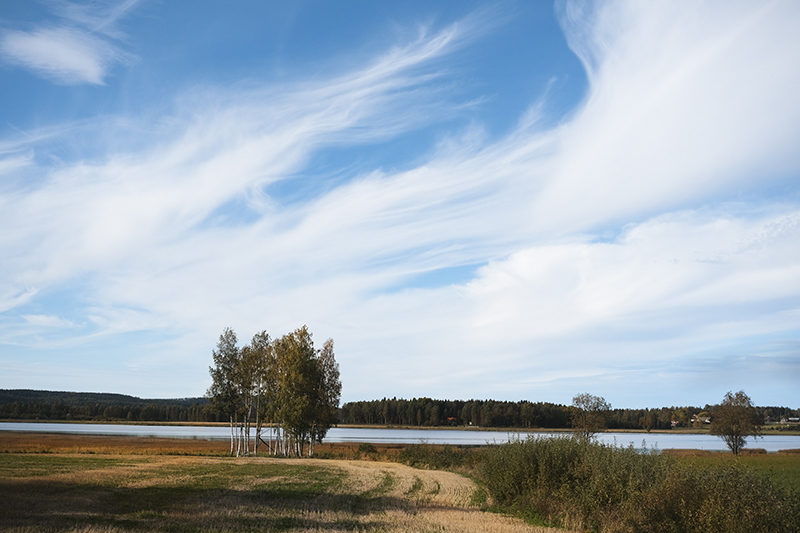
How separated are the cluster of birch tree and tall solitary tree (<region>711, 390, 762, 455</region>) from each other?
46.5 meters

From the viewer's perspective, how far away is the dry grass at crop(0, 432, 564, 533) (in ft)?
54.9

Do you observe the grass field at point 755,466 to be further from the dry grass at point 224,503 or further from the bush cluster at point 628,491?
the dry grass at point 224,503

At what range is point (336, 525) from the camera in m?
17.8

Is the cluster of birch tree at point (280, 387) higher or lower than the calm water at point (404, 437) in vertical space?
higher

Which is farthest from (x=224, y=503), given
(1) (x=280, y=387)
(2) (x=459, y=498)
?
(1) (x=280, y=387)

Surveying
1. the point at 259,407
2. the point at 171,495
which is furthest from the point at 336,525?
the point at 259,407

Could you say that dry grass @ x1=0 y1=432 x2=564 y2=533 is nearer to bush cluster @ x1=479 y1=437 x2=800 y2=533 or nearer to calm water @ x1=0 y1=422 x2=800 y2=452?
bush cluster @ x1=479 y1=437 x2=800 y2=533

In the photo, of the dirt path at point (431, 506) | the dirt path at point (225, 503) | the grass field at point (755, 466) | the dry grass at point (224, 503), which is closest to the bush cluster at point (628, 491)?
the grass field at point (755, 466)

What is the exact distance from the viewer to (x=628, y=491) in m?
Answer: 17.6

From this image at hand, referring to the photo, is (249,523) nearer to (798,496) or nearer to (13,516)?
(13,516)

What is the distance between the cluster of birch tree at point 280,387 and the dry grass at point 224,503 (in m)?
25.7

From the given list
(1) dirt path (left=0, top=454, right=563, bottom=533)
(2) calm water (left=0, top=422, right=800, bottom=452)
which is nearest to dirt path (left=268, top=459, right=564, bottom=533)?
(1) dirt path (left=0, top=454, right=563, bottom=533)

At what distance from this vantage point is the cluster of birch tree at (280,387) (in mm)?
61250

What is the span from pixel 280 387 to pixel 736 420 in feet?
177
